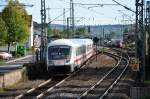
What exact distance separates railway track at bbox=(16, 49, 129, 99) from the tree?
39359mm

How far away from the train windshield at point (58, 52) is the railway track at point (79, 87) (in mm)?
1609

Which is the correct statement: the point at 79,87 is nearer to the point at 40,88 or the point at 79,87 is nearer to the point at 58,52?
the point at 40,88

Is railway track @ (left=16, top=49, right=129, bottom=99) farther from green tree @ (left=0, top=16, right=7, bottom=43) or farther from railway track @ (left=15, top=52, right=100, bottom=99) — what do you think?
green tree @ (left=0, top=16, right=7, bottom=43)

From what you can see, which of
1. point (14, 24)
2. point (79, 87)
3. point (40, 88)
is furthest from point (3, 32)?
point (79, 87)

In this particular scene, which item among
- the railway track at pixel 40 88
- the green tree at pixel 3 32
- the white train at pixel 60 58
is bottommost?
the railway track at pixel 40 88

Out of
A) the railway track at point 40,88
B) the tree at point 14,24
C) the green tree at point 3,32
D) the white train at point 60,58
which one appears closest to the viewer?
the railway track at point 40,88

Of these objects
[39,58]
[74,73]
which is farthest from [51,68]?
[39,58]

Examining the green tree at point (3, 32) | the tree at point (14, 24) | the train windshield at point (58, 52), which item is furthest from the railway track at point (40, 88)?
the tree at point (14, 24)

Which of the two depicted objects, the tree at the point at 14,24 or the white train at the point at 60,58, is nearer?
the white train at the point at 60,58

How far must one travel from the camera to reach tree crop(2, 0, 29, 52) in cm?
8188

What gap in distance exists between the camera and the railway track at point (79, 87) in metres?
28.8

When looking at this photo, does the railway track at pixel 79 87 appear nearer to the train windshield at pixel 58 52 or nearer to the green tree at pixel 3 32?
the train windshield at pixel 58 52

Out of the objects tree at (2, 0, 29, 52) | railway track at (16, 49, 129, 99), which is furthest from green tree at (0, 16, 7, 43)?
railway track at (16, 49, 129, 99)

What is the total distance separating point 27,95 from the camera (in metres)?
29.1
